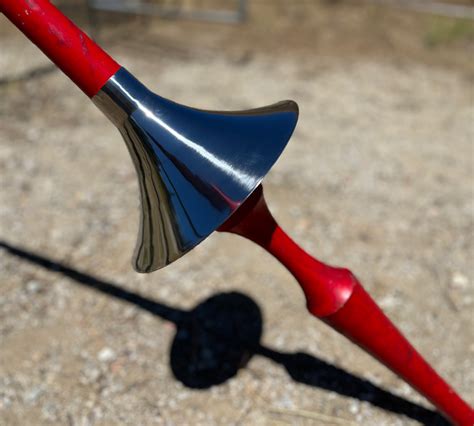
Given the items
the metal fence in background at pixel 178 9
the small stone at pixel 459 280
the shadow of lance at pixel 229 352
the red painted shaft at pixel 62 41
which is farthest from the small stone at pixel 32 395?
the metal fence in background at pixel 178 9

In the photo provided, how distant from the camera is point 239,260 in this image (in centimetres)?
288

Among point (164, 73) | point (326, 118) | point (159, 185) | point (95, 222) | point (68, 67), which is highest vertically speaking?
point (68, 67)

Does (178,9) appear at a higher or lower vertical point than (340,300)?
lower

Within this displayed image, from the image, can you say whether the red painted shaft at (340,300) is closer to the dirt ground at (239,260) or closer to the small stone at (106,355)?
the dirt ground at (239,260)

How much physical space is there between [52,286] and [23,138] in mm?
1609

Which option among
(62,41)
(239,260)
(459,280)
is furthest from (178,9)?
(62,41)

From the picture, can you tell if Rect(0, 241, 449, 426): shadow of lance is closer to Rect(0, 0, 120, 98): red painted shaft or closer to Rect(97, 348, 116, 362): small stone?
Rect(97, 348, 116, 362): small stone

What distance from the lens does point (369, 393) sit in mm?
2215

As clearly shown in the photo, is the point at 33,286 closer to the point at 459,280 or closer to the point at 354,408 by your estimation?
the point at 354,408

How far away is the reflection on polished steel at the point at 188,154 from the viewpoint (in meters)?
1.33

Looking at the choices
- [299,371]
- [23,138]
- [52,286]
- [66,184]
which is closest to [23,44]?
[23,138]

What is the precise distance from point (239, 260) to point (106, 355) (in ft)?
2.71

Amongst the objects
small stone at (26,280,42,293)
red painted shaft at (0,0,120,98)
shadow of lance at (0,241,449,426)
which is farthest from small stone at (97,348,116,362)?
red painted shaft at (0,0,120,98)

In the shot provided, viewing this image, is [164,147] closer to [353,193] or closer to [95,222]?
[95,222]
